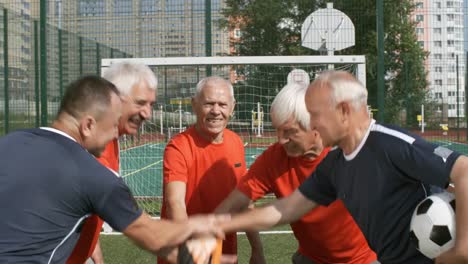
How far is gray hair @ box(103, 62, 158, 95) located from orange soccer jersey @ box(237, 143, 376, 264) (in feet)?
2.89

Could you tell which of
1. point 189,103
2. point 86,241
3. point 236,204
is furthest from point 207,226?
point 189,103

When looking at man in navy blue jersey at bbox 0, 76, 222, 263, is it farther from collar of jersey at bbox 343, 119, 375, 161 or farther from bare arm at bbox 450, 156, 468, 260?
bare arm at bbox 450, 156, 468, 260

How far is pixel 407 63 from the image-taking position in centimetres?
1695

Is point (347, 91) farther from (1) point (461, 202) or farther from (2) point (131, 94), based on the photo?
(2) point (131, 94)

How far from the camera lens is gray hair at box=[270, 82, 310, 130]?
382 cm

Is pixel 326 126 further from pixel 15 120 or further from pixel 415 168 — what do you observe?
pixel 15 120

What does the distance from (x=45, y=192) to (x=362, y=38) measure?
11.4m

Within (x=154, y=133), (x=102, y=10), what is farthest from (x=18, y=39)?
(x=154, y=133)

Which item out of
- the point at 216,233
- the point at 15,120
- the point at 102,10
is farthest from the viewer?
the point at 15,120

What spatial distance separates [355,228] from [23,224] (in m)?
2.04

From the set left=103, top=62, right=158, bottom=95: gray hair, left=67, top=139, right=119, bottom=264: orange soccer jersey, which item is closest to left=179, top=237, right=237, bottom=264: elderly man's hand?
left=67, top=139, right=119, bottom=264: orange soccer jersey

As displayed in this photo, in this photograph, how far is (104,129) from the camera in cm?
297

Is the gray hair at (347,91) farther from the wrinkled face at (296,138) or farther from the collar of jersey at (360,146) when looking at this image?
the wrinkled face at (296,138)

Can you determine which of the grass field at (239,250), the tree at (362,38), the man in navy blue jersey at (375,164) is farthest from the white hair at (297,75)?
the man in navy blue jersey at (375,164)
